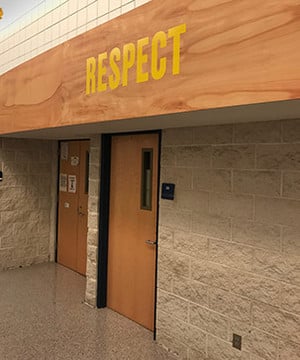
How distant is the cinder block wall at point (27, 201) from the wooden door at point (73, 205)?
0.66 ft

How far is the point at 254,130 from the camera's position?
2.41 m

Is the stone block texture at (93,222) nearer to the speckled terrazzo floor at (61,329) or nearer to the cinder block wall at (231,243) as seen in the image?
the speckled terrazzo floor at (61,329)

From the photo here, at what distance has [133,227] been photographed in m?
3.59

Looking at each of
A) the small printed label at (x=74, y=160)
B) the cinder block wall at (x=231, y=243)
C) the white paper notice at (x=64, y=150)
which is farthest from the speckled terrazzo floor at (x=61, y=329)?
the white paper notice at (x=64, y=150)

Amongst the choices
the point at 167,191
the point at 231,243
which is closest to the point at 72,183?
the point at 167,191

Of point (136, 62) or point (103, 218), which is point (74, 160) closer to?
point (103, 218)

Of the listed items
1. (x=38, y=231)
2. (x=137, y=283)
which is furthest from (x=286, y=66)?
(x=38, y=231)

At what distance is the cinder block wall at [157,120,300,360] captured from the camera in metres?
2.23

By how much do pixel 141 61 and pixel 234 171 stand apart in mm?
1047

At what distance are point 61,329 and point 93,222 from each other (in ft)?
3.65

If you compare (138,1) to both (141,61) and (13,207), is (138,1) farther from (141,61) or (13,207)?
(13,207)

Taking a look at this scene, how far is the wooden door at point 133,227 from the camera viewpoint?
3404 mm

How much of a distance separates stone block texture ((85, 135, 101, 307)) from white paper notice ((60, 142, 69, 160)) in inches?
57.4

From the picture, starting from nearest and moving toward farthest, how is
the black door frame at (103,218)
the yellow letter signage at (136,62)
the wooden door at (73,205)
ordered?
1. the yellow letter signage at (136,62)
2. the black door frame at (103,218)
3. the wooden door at (73,205)
